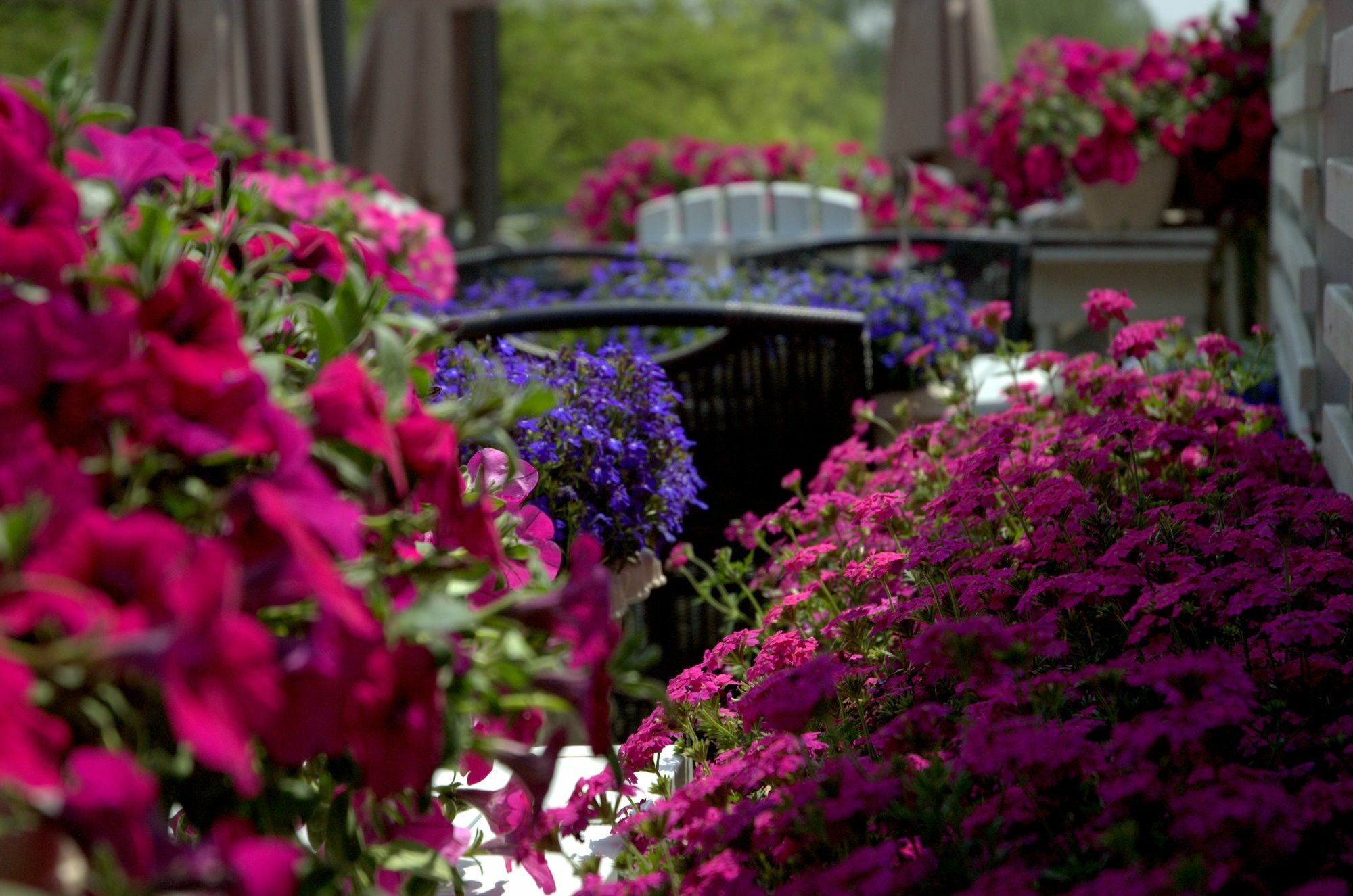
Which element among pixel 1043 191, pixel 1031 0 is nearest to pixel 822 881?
pixel 1043 191

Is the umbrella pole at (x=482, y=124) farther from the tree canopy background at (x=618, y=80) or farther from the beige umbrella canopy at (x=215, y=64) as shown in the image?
the tree canopy background at (x=618, y=80)

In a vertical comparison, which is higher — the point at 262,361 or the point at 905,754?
the point at 262,361

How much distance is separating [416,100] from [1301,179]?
5.22 meters

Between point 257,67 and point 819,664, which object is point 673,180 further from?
point 819,664

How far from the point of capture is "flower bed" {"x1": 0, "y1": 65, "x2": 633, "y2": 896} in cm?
60

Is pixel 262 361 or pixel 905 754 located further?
pixel 905 754

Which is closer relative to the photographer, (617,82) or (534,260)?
(534,260)

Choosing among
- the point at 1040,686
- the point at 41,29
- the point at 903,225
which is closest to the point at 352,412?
the point at 1040,686

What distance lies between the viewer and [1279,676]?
130 centimetres

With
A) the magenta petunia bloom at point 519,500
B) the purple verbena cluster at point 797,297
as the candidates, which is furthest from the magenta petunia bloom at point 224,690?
the purple verbena cluster at point 797,297

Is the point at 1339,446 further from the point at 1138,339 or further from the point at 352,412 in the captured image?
the point at 352,412

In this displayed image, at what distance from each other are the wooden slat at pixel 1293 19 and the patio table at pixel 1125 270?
107 centimetres

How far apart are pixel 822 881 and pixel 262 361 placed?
0.53 meters

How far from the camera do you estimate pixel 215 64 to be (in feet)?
16.8
